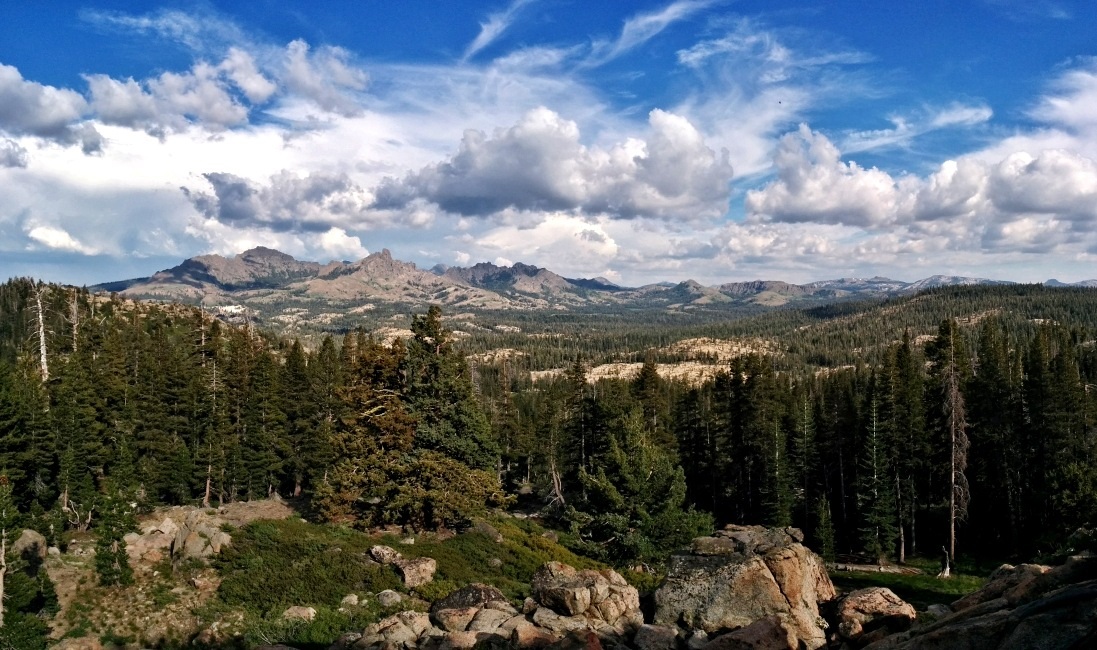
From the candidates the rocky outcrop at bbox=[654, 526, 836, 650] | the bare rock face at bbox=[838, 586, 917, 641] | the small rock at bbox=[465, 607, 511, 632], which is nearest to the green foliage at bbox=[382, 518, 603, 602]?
the small rock at bbox=[465, 607, 511, 632]

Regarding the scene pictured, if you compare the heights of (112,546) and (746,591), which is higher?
(746,591)

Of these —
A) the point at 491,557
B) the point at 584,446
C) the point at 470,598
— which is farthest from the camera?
the point at 584,446

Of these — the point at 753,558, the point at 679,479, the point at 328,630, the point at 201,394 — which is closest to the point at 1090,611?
the point at 753,558

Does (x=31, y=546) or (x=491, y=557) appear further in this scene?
(x=491, y=557)

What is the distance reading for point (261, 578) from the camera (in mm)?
29250

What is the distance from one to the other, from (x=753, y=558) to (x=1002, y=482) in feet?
163

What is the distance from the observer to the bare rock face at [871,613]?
16.9m

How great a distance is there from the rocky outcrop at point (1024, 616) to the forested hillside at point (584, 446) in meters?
24.2

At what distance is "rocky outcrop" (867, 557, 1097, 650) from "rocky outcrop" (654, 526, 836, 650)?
5.05 m

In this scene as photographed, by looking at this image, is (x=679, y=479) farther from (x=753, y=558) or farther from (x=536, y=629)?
(x=536, y=629)

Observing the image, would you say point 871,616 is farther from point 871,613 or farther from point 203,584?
point 203,584

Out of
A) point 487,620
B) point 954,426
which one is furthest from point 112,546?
point 954,426

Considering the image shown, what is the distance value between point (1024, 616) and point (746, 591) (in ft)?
34.3

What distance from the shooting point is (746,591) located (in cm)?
2011
